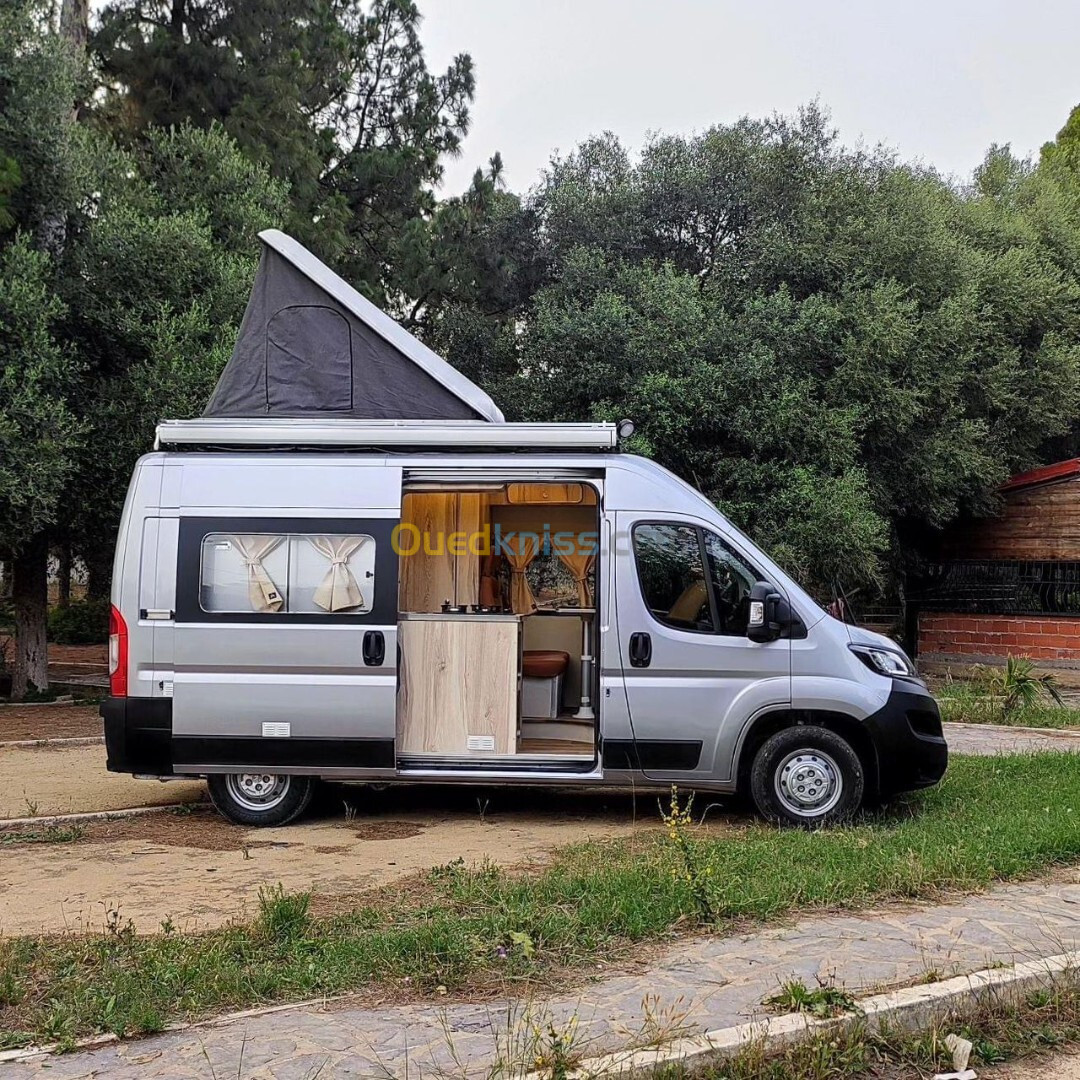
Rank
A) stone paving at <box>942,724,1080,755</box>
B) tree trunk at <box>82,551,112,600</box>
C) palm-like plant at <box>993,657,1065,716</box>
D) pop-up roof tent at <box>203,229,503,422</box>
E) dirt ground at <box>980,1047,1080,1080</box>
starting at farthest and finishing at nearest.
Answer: tree trunk at <box>82,551,112,600</box> < palm-like plant at <box>993,657,1065,716</box> < stone paving at <box>942,724,1080,755</box> < pop-up roof tent at <box>203,229,503,422</box> < dirt ground at <box>980,1047,1080,1080</box>

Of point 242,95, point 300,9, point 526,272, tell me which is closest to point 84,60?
point 242,95

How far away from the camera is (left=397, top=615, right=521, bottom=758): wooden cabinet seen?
26.9ft

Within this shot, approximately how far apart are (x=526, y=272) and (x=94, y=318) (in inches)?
343

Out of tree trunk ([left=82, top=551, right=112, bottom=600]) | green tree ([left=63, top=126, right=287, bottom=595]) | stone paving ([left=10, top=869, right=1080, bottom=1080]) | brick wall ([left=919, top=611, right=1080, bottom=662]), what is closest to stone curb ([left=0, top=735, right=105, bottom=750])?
tree trunk ([left=82, top=551, right=112, bottom=600])

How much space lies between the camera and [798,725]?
788cm

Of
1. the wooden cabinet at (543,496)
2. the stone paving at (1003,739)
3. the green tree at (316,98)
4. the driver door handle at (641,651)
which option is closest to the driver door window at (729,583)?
the driver door handle at (641,651)

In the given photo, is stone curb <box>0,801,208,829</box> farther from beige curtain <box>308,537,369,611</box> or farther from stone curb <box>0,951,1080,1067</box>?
stone curb <box>0,951,1080,1067</box>

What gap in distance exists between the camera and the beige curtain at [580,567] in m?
11.0

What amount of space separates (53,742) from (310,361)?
5495mm

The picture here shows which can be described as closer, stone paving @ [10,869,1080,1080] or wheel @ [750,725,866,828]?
stone paving @ [10,869,1080,1080]

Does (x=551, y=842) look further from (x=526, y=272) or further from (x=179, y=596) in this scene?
(x=526, y=272)

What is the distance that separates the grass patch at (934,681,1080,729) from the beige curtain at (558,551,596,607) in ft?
17.2

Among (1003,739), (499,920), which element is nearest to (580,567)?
(1003,739)

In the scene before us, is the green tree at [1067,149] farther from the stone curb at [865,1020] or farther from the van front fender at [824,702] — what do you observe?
the stone curb at [865,1020]
